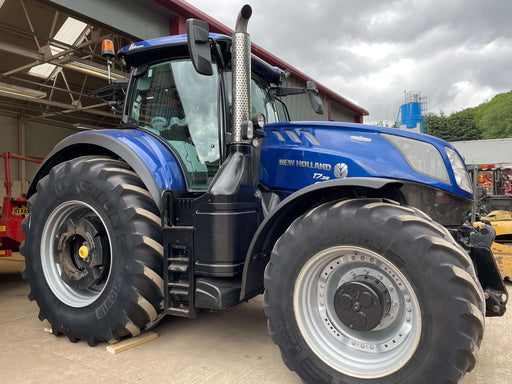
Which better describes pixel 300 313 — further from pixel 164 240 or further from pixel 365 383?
pixel 164 240

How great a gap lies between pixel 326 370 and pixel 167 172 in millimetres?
1762

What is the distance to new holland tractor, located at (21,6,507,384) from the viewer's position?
208cm

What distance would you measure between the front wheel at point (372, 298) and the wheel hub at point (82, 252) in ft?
4.92

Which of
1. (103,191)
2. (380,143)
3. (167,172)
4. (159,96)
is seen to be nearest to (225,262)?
(167,172)

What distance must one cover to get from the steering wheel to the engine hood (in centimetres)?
88

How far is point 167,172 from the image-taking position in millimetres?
2986

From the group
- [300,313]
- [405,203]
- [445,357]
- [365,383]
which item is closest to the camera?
[445,357]

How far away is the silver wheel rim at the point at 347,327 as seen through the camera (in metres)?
2.13

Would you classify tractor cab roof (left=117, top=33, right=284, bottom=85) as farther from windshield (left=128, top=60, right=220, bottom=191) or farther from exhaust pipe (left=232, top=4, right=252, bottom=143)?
exhaust pipe (left=232, top=4, right=252, bottom=143)

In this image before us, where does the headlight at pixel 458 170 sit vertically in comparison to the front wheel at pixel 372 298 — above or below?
above

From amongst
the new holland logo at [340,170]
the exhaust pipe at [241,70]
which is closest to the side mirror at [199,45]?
the exhaust pipe at [241,70]

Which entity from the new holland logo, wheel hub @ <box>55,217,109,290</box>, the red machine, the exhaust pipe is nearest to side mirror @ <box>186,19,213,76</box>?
the exhaust pipe

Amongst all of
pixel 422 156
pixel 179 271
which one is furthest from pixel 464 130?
pixel 179 271

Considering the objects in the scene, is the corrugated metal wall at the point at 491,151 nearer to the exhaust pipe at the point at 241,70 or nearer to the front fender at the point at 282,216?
the front fender at the point at 282,216
